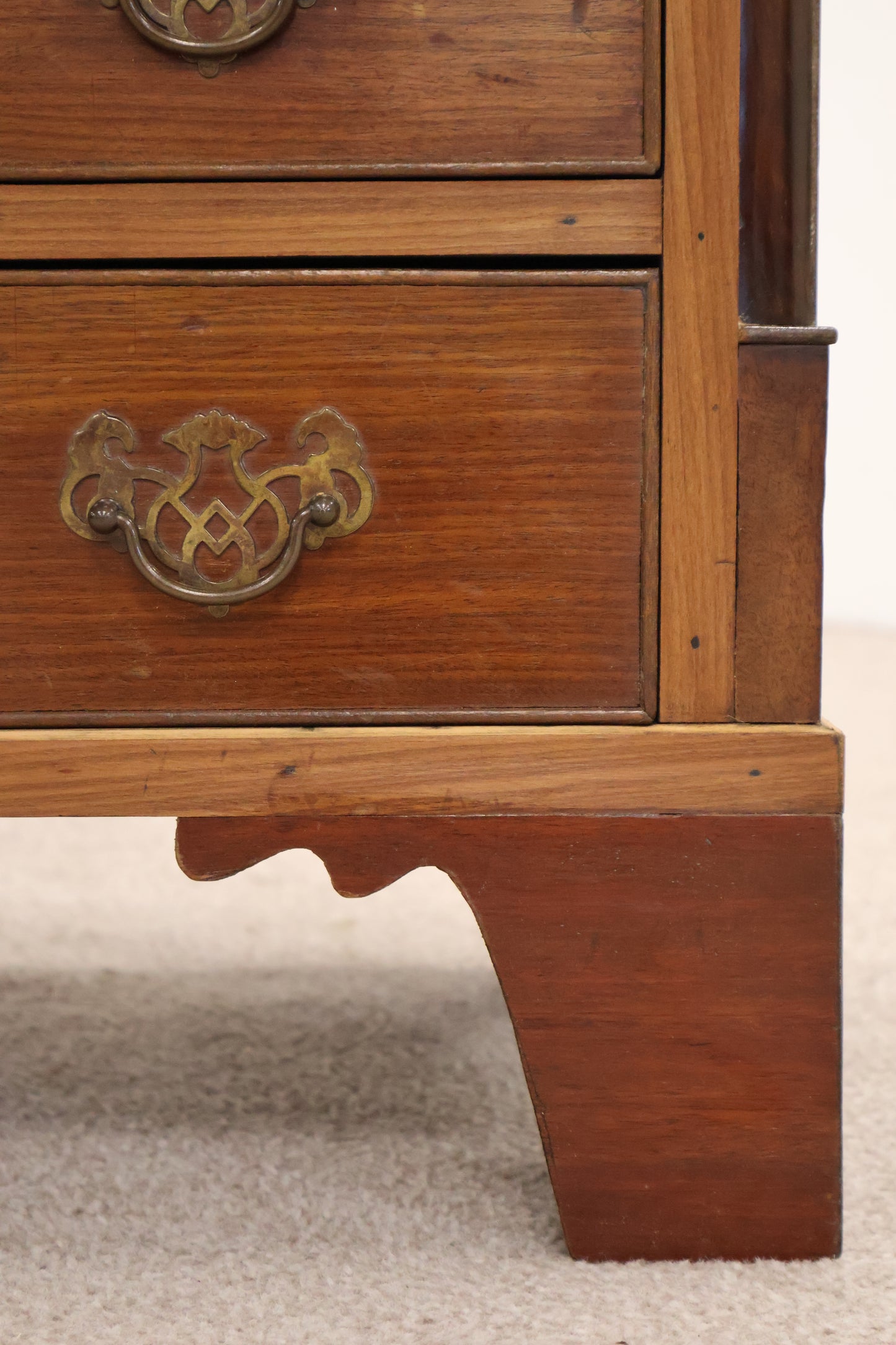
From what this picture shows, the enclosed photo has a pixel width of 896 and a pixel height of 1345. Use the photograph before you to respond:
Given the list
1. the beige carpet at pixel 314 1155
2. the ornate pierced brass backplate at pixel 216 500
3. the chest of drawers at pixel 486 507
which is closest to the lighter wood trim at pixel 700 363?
the chest of drawers at pixel 486 507

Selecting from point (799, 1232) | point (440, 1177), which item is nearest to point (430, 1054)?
point (440, 1177)

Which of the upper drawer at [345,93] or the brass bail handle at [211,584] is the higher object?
the upper drawer at [345,93]

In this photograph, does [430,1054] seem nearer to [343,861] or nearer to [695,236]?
[343,861]

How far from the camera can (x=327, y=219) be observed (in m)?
0.52

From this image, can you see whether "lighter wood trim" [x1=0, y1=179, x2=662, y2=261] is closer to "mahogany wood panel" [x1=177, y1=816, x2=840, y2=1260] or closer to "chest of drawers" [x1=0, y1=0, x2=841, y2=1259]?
"chest of drawers" [x1=0, y1=0, x2=841, y2=1259]

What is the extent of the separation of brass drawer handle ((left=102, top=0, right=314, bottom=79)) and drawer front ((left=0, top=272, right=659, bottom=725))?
3.4 inches

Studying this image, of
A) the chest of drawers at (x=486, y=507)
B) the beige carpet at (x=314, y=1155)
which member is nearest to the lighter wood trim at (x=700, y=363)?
the chest of drawers at (x=486, y=507)

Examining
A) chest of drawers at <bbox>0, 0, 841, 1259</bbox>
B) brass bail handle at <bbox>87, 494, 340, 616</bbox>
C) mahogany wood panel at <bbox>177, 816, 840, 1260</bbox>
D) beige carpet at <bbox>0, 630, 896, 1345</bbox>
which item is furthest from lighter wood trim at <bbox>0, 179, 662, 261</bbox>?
beige carpet at <bbox>0, 630, 896, 1345</bbox>

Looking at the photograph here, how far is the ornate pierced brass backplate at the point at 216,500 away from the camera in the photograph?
0.52m

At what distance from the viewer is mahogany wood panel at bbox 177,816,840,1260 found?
54 cm

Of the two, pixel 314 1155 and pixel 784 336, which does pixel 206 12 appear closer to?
pixel 784 336

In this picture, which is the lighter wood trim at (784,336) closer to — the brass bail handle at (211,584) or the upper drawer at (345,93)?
the upper drawer at (345,93)

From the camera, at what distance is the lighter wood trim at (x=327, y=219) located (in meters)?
0.52

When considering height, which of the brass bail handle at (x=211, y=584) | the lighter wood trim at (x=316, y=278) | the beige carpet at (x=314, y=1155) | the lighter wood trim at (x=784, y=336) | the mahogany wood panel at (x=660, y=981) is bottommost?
the beige carpet at (x=314, y=1155)
